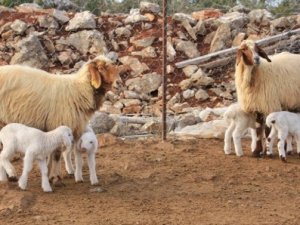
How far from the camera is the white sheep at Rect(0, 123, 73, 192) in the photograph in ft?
25.2

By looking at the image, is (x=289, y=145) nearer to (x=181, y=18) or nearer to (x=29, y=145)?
(x=29, y=145)

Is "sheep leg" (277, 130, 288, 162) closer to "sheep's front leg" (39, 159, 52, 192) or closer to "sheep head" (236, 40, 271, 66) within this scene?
"sheep head" (236, 40, 271, 66)

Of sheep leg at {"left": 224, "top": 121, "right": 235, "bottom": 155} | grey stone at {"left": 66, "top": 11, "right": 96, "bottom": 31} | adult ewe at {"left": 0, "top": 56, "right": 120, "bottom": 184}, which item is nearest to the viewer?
adult ewe at {"left": 0, "top": 56, "right": 120, "bottom": 184}

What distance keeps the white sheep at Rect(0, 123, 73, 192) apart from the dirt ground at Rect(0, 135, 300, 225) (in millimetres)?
206

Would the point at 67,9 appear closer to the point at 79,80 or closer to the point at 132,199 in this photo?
the point at 79,80

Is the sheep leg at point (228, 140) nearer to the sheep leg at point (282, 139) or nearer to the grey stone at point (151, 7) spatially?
the sheep leg at point (282, 139)

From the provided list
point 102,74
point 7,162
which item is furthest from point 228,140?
point 7,162

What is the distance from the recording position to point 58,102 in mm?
8359

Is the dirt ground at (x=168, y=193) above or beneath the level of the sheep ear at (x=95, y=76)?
beneath

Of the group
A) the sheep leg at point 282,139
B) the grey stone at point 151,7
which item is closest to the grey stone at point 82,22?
the grey stone at point 151,7

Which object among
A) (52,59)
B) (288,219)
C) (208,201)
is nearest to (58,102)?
(208,201)

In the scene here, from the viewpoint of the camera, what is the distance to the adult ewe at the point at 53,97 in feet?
27.1

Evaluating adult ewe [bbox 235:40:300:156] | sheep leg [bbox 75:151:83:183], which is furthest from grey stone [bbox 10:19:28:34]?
sheep leg [bbox 75:151:83:183]

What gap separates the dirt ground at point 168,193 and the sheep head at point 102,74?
1256 mm
